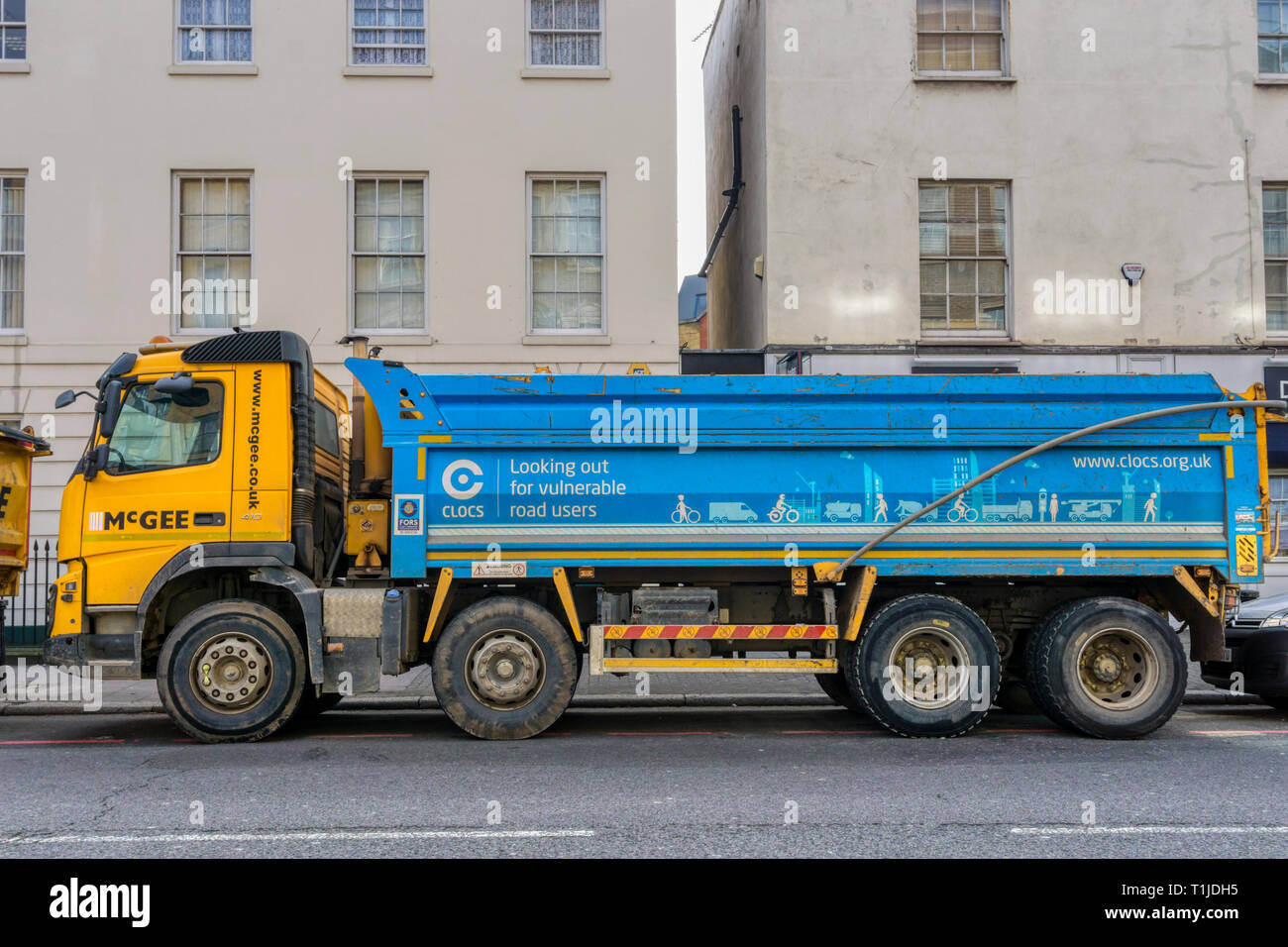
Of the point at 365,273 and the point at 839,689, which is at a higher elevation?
the point at 365,273

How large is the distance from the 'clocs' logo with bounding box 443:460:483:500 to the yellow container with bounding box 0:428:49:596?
388cm

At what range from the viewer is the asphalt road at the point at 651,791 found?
5570 mm

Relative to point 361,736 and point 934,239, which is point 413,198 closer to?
point 934,239

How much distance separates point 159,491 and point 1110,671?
7427 millimetres

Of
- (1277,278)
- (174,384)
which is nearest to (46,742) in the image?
(174,384)

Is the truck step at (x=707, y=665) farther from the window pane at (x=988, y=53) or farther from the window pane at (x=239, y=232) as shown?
the window pane at (x=988, y=53)

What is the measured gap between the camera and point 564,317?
15.3 meters

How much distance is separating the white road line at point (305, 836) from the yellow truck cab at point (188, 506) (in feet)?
8.74

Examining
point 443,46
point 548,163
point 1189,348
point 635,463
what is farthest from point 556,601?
point 1189,348

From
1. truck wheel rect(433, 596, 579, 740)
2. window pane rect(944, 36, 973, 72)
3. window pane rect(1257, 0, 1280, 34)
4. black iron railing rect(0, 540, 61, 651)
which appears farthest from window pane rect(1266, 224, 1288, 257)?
black iron railing rect(0, 540, 61, 651)

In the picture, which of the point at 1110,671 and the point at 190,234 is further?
the point at 190,234

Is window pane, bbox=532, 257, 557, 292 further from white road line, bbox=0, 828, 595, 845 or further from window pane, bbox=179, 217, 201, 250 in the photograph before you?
white road line, bbox=0, 828, 595, 845

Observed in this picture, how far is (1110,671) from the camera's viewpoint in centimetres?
871

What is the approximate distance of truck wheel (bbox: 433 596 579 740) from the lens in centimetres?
Answer: 843
